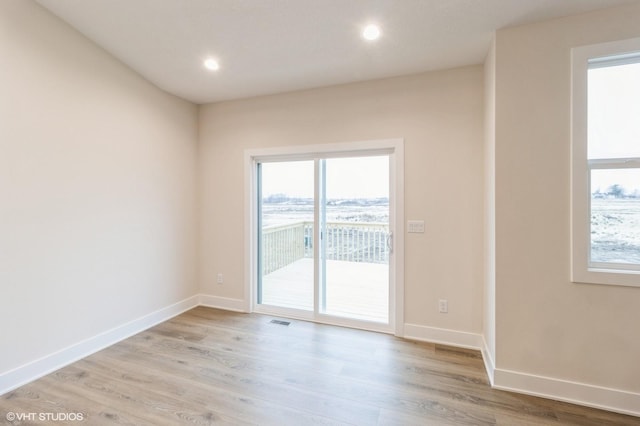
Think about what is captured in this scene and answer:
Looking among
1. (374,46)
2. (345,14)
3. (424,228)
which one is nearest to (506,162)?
(424,228)

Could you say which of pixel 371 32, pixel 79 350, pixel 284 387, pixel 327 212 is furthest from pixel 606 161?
pixel 79 350

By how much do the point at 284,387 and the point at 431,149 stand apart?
8.26 feet

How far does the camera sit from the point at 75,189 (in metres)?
2.62

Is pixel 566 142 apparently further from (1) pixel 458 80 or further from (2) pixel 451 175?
(1) pixel 458 80

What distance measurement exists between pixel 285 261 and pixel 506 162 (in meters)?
2.64

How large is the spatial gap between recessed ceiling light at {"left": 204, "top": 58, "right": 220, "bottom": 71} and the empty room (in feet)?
0.11

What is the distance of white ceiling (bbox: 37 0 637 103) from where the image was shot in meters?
2.11

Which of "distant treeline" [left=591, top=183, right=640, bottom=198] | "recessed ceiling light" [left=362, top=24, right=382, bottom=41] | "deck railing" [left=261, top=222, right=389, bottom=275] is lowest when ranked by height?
"deck railing" [left=261, top=222, right=389, bottom=275]

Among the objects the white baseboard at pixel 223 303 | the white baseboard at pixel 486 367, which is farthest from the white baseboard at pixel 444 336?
the white baseboard at pixel 223 303

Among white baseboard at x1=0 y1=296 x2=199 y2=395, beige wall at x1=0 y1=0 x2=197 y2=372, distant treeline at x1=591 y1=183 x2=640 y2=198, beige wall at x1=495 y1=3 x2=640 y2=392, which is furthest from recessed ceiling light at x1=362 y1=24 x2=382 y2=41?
white baseboard at x1=0 y1=296 x2=199 y2=395

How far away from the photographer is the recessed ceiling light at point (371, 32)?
2316 mm

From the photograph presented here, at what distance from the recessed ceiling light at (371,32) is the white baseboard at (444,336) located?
2.74m

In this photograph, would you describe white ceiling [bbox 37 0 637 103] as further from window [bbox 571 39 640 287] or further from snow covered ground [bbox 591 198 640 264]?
snow covered ground [bbox 591 198 640 264]

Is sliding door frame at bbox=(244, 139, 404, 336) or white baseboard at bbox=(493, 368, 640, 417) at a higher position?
sliding door frame at bbox=(244, 139, 404, 336)
